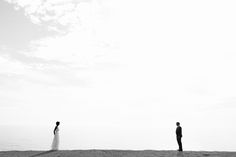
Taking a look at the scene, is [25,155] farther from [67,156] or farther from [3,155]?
[67,156]

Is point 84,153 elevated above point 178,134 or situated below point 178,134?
below

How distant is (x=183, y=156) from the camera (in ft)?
56.3

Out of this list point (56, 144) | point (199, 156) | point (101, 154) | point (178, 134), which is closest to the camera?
point (199, 156)

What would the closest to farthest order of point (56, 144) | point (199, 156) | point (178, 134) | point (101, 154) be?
point (199, 156) → point (101, 154) → point (178, 134) → point (56, 144)

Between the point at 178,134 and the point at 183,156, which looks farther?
the point at 178,134

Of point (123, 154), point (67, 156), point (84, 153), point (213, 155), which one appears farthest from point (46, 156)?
point (213, 155)

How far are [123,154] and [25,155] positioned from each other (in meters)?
7.22

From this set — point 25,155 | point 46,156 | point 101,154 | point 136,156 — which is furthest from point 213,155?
point 25,155

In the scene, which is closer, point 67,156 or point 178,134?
point 67,156

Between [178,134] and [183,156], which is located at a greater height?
[178,134]

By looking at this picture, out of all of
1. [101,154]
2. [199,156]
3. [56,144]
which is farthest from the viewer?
[56,144]

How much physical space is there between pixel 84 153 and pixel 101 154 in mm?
1286

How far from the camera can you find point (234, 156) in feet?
57.2

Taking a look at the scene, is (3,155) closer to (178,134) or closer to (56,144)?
(56,144)
